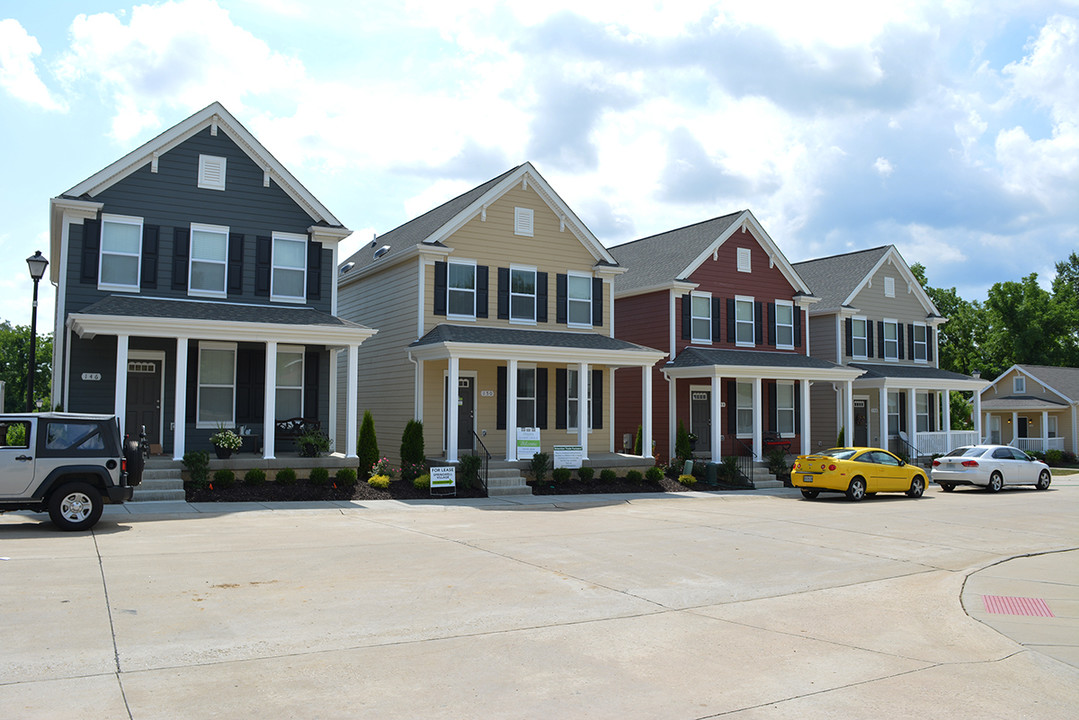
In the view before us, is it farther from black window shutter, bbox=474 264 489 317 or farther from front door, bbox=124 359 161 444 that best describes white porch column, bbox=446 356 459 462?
front door, bbox=124 359 161 444

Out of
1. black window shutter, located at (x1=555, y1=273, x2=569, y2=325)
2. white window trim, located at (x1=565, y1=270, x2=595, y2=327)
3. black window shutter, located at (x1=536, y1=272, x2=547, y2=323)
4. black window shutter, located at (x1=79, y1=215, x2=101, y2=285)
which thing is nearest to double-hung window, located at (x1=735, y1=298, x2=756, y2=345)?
white window trim, located at (x1=565, y1=270, x2=595, y2=327)

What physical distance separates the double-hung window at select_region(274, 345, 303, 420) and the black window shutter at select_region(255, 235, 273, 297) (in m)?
1.67

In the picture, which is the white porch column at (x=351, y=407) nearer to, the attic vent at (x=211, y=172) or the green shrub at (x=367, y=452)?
the green shrub at (x=367, y=452)

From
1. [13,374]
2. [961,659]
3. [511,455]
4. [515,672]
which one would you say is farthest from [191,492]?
[13,374]

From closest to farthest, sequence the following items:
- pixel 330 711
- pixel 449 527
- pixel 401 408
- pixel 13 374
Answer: pixel 330 711
pixel 449 527
pixel 401 408
pixel 13 374

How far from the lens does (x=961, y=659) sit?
7645 mm

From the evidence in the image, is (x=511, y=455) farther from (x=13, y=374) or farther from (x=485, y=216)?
(x=13, y=374)

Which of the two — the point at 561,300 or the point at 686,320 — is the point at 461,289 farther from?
the point at 686,320

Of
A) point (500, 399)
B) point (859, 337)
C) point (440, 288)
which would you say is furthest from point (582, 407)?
point (859, 337)

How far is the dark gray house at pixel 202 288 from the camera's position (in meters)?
20.8

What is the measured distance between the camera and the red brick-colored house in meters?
30.0

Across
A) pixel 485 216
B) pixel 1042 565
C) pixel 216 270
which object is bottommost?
pixel 1042 565

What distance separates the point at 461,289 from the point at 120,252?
9479 millimetres

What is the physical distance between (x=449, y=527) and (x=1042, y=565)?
32.3 feet
